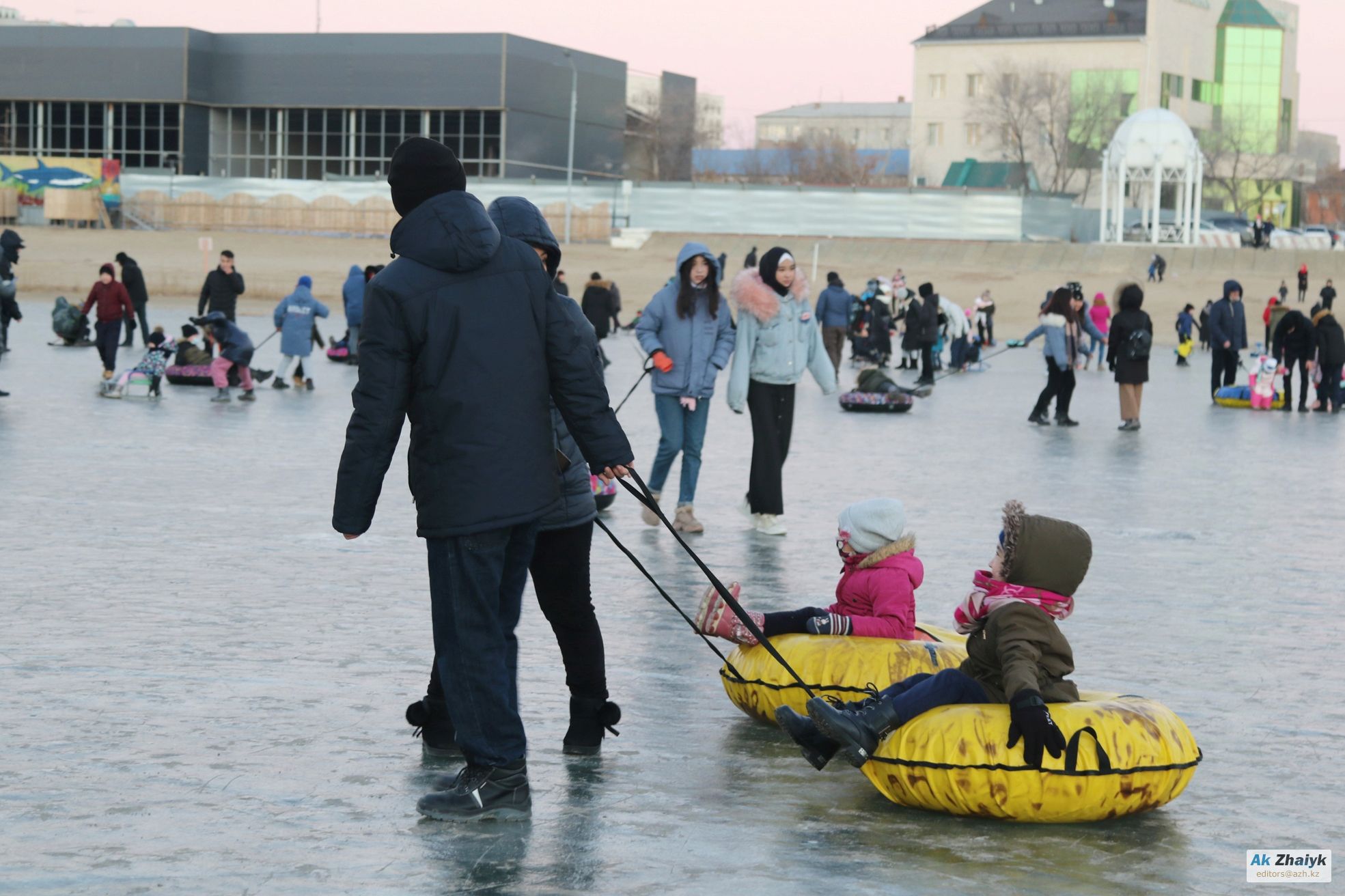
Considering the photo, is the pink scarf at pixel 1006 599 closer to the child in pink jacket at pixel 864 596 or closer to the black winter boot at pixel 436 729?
the child in pink jacket at pixel 864 596

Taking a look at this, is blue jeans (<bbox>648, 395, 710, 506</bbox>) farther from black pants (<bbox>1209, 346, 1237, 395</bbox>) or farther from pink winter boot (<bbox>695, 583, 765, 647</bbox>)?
black pants (<bbox>1209, 346, 1237, 395</bbox>)

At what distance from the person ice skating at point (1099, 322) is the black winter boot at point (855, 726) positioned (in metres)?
23.7

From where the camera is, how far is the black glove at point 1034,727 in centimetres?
464

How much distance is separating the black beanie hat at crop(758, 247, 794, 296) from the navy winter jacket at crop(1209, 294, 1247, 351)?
1437 centimetres

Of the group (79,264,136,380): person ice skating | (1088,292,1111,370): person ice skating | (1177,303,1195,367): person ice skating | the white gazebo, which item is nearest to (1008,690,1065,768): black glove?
(79,264,136,380): person ice skating

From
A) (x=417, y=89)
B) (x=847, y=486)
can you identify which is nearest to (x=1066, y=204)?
(x=417, y=89)

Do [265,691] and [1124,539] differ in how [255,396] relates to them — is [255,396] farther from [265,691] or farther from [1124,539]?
[265,691]

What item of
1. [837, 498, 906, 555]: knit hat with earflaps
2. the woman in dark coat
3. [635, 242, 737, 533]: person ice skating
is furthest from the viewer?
the woman in dark coat

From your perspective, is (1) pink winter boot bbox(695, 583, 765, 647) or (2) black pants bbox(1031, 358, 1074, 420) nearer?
(1) pink winter boot bbox(695, 583, 765, 647)

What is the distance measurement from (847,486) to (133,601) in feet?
20.8

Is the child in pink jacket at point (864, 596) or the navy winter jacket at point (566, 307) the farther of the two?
the child in pink jacket at point (864, 596)

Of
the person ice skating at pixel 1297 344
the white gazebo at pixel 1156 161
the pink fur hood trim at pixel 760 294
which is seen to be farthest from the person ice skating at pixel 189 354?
the white gazebo at pixel 1156 161

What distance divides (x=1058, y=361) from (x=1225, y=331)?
5.78m

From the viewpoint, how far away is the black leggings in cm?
530
